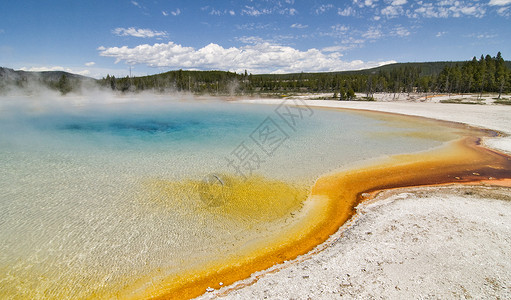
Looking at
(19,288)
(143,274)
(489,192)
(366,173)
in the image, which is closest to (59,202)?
(19,288)

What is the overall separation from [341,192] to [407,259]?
11.0 ft

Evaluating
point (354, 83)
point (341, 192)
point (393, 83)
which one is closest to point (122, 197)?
point (341, 192)

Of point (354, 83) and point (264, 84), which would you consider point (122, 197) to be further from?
point (264, 84)

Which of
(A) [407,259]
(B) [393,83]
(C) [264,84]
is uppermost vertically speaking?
(C) [264,84]

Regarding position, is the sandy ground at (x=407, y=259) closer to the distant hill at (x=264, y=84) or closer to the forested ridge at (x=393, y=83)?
the forested ridge at (x=393, y=83)

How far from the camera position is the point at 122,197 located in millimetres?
7402

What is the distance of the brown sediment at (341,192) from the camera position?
442 centimetres

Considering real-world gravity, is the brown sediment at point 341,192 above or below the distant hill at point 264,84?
below

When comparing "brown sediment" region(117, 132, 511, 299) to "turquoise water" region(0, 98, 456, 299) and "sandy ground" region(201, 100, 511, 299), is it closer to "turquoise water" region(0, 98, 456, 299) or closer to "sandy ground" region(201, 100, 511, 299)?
"sandy ground" region(201, 100, 511, 299)

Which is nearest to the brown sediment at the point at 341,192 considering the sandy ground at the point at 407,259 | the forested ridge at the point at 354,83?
the sandy ground at the point at 407,259

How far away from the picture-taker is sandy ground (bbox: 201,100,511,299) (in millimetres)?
3844

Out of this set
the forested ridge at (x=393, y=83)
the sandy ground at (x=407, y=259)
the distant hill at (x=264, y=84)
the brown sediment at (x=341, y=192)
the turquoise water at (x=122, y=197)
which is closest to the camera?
the sandy ground at (x=407, y=259)

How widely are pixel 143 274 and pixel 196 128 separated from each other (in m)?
15.4

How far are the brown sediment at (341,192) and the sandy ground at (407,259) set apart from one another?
0.34m
